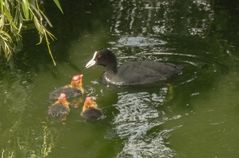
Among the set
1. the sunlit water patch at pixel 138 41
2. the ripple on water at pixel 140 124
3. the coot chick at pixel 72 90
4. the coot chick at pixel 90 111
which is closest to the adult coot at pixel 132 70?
the ripple on water at pixel 140 124

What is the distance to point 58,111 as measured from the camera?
766 cm

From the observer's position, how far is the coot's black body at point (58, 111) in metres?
7.66

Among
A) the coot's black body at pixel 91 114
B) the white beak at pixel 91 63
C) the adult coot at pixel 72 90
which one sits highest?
the white beak at pixel 91 63

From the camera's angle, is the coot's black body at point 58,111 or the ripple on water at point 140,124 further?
the coot's black body at point 58,111

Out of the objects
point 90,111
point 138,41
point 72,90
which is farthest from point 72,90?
point 138,41

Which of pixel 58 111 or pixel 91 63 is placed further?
pixel 91 63

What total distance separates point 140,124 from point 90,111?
0.61 m

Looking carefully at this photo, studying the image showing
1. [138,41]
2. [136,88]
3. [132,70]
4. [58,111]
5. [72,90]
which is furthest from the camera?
[138,41]

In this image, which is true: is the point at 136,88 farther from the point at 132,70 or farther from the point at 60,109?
the point at 60,109

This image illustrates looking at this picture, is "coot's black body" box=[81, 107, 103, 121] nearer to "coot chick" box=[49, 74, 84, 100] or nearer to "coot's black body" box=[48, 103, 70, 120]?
"coot's black body" box=[48, 103, 70, 120]

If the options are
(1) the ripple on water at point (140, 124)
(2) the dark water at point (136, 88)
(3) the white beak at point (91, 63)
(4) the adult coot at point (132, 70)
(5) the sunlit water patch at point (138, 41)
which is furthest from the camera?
(5) the sunlit water patch at point (138, 41)

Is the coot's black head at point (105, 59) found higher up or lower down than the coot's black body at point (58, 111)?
higher up

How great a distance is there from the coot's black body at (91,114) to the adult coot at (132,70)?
1.24 m

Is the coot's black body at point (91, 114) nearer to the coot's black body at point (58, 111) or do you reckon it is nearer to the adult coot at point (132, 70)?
the coot's black body at point (58, 111)
